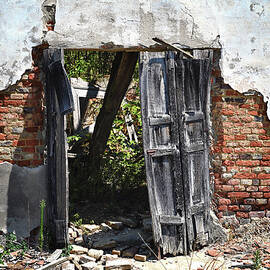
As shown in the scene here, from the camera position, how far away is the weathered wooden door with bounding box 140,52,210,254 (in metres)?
4.50

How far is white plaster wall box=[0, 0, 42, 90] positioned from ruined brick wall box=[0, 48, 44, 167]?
0.60 feet

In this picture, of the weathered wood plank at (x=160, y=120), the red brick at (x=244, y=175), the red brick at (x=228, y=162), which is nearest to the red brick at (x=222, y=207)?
the red brick at (x=244, y=175)

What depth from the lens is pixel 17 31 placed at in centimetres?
448

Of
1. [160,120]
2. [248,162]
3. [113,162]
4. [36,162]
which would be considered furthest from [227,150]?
[113,162]

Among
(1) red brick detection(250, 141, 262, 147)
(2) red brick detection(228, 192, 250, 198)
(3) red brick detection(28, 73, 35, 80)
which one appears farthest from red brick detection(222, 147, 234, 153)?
(3) red brick detection(28, 73, 35, 80)

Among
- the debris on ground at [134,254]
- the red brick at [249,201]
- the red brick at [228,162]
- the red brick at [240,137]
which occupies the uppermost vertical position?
the red brick at [240,137]

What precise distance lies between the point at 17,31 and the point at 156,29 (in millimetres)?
1579

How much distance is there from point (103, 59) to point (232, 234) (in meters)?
4.73

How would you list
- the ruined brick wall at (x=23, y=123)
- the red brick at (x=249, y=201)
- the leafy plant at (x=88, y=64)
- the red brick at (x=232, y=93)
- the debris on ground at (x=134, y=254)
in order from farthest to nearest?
1. the leafy plant at (x=88, y=64)
2. the red brick at (x=249, y=201)
3. the red brick at (x=232, y=93)
4. the ruined brick wall at (x=23, y=123)
5. the debris on ground at (x=134, y=254)

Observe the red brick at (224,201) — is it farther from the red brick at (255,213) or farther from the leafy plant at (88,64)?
the leafy plant at (88,64)

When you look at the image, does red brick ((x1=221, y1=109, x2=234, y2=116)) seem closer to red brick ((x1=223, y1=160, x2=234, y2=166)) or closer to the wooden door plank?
red brick ((x1=223, y1=160, x2=234, y2=166))

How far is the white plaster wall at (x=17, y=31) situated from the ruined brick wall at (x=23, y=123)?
0.18 meters

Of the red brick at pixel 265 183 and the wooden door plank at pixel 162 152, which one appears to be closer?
the wooden door plank at pixel 162 152

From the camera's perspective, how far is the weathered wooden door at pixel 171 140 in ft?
14.8
